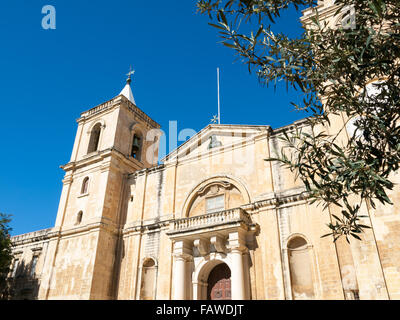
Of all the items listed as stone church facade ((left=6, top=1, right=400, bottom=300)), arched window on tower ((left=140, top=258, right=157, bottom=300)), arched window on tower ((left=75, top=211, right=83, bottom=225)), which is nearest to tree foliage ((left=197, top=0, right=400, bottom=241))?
stone church facade ((left=6, top=1, right=400, bottom=300))

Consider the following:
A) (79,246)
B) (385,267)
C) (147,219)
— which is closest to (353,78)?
(385,267)

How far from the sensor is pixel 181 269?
639 inches

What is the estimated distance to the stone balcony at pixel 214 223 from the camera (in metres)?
15.2

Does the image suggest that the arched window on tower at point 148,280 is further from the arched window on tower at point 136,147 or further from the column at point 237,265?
the arched window on tower at point 136,147

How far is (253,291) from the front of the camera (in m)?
14.7

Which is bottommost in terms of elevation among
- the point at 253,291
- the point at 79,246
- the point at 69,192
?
the point at 253,291

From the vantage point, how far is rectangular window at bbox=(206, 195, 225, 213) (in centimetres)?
1805

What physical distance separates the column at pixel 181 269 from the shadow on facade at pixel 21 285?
1058 cm

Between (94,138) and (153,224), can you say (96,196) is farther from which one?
(94,138)

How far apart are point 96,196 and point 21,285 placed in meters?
8.37

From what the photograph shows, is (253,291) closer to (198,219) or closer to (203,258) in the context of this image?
(203,258)

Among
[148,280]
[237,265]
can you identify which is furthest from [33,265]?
[237,265]

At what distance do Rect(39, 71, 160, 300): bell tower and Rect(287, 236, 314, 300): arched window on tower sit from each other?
10912mm
